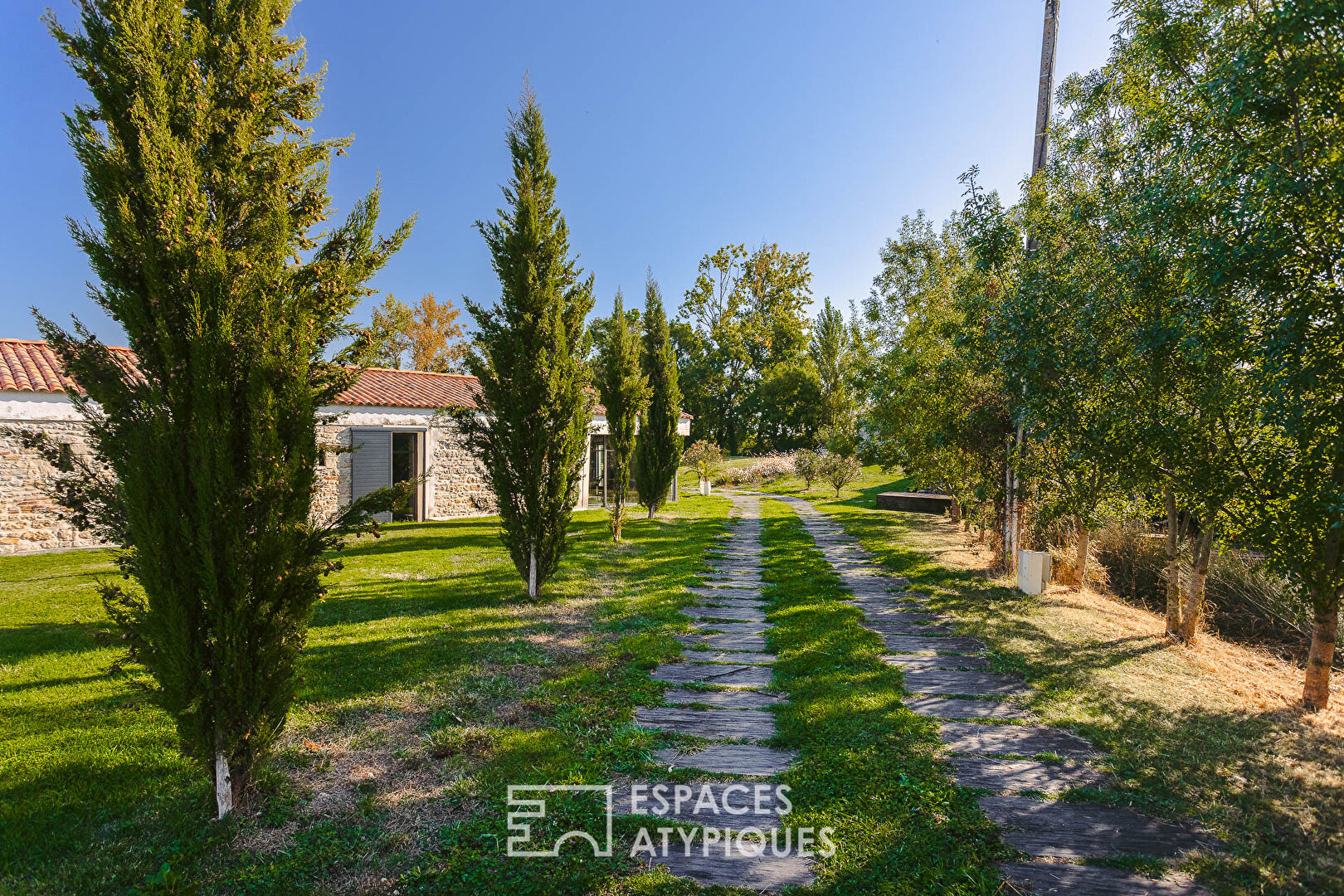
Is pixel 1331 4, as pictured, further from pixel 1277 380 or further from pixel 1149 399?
pixel 1149 399

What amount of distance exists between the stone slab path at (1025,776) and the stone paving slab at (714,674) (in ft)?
4.57

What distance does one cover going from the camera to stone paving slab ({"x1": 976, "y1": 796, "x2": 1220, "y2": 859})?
3422 mm

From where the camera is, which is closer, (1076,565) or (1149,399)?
(1149,399)

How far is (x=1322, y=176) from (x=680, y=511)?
1678 cm

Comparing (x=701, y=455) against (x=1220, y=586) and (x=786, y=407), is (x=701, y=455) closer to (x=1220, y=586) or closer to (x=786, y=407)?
(x=1220, y=586)

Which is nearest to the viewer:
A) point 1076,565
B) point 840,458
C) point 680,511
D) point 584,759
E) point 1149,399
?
point 584,759

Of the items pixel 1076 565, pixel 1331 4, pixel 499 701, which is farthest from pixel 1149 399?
pixel 499 701

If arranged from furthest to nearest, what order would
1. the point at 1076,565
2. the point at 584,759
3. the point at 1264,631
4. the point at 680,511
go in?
the point at 680,511
the point at 1076,565
the point at 1264,631
the point at 584,759

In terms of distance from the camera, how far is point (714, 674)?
628 cm

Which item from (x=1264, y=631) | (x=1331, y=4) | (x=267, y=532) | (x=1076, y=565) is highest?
(x=1331, y=4)

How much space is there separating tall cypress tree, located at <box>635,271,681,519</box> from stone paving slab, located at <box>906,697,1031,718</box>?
508 inches

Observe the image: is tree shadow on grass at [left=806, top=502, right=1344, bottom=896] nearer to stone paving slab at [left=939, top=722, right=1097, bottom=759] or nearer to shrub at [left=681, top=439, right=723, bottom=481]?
stone paving slab at [left=939, top=722, right=1097, bottom=759]

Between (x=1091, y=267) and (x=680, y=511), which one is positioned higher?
(x=1091, y=267)

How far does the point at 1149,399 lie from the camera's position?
645cm
